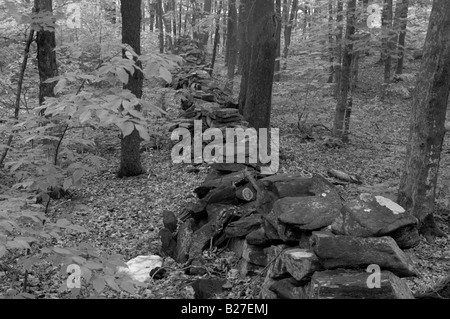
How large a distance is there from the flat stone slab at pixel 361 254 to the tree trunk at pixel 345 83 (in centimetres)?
1022

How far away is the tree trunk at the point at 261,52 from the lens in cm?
995

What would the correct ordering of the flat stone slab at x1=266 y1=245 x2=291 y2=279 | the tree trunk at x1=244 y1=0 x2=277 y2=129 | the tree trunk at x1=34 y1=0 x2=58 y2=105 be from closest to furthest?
the flat stone slab at x1=266 y1=245 x2=291 y2=279 → the tree trunk at x1=34 y1=0 x2=58 y2=105 → the tree trunk at x1=244 y1=0 x2=277 y2=129

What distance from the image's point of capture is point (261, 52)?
1000 centimetres

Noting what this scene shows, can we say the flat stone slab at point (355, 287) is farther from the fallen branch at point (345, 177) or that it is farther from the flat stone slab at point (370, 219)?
the fallen branch at point (345, 177)

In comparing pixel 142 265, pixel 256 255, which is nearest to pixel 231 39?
pixel 142 265

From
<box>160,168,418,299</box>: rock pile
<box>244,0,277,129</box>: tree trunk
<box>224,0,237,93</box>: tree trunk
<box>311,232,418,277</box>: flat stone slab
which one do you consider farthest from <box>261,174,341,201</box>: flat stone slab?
<box>224,0,237,93</box>: tree trunk

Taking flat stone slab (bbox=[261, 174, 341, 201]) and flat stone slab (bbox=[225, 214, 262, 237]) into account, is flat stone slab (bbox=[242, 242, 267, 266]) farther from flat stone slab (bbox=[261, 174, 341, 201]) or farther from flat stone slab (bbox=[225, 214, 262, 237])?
flat stone slab (bbox=[261, 174, 341, 201])

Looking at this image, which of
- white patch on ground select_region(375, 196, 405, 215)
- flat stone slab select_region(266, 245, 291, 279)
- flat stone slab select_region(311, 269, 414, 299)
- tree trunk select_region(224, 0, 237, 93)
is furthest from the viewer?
tree trunk select_region(224, 0, 237, 93)

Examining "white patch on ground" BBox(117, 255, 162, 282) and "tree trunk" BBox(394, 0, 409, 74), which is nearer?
"white patch on ground" BBox(117, 255, 162, 282)

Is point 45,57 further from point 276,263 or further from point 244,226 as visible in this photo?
point 276,263

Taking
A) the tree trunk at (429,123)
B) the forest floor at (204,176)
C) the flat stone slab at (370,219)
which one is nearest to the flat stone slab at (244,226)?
the forest floor at (204,176)

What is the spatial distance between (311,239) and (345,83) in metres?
10.6

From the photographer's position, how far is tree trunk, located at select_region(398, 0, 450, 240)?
230 inches

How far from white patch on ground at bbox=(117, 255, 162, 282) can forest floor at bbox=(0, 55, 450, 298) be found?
0.70ft
